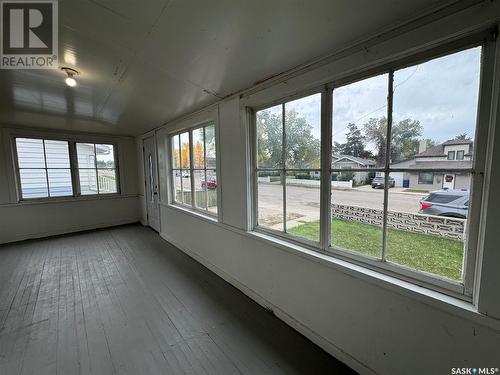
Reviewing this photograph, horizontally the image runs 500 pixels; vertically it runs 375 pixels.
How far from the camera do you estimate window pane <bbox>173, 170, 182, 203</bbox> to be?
3.69 m

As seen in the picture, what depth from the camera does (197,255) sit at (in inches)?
124

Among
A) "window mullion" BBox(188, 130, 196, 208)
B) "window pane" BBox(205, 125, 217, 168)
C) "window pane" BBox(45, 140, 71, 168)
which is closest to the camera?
"window pane" BBox(205, 125, 217, 168)

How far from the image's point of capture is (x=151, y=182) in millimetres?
4715

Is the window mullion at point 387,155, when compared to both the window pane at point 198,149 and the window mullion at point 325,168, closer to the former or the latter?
the window mullion at point 325,168

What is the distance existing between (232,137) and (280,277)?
144 centimetres

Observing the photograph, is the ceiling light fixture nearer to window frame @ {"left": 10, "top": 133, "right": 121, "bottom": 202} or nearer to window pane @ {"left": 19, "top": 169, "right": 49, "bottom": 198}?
window frame @ {"left": 10, "top": 133, "right": 121, "bottom": 202}

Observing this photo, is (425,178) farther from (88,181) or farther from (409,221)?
(88,181)

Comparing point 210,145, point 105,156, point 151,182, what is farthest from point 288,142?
point 105,156

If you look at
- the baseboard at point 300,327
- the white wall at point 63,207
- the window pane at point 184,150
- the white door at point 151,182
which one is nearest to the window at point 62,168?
the white wall at point 63,207

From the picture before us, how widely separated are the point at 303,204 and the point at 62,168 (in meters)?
5.04

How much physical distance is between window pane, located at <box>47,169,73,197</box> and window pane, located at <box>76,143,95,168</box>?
0.29m

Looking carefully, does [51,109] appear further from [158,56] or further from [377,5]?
[377,5]

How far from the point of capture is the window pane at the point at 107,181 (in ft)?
16.1

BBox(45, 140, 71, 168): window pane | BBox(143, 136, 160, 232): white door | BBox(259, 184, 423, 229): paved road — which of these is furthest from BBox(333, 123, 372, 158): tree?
BBox(45, 140, 71, 168): window pane
